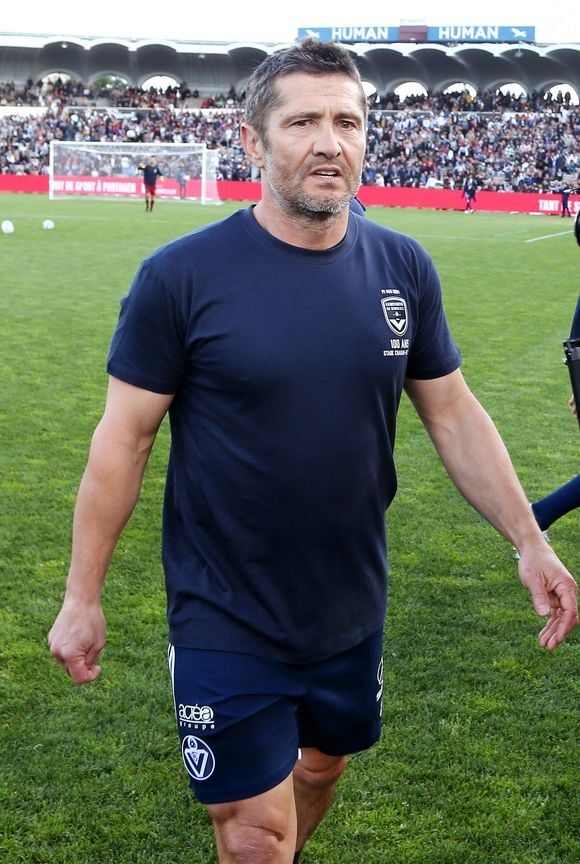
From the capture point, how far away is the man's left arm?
110 inches

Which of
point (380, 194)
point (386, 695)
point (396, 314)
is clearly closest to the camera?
point (396, 314)

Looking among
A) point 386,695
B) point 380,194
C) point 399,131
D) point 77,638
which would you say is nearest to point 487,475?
point 77,638

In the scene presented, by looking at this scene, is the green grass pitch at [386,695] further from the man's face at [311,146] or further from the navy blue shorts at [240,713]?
the man's face at [311,146]

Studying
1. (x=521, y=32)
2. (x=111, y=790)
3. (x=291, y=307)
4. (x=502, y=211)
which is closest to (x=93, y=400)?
(x=111, y=790)

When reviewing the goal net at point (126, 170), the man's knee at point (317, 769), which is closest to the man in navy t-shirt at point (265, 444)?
the man's knee at point (317, 769)

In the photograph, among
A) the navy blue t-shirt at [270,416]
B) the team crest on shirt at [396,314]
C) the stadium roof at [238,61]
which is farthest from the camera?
the stadium roof at [238,61]

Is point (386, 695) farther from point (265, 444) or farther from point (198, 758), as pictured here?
point (265, 444)

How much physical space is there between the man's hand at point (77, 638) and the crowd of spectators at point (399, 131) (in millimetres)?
41806

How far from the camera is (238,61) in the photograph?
6581cm

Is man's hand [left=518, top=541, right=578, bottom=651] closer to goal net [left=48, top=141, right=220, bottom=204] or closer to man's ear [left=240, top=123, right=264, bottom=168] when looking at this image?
man's ear [left=240, top=123, right=264, bottom=168]

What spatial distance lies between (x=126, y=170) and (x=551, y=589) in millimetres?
39616

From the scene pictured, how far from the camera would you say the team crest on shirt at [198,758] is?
99.7 inches

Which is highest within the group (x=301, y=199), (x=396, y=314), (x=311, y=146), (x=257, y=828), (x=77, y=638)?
(x=311, y=146)

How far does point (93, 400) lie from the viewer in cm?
971
